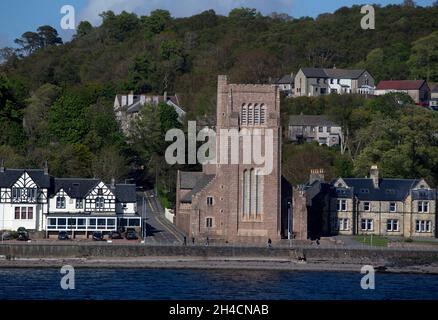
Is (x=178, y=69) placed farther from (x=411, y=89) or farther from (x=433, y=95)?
(x=433, y=95)

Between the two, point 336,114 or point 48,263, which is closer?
point 48,263

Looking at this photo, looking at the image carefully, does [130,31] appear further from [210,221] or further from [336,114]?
[210,221]

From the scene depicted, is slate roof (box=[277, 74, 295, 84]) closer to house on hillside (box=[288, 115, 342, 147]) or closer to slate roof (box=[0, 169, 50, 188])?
house on hillside (box=[288, 115, 342, 147])

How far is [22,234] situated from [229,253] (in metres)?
12.4

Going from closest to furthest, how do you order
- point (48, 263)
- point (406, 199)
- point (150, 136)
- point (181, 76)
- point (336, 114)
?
point (48, 263) → point (406, 199) → point (150, 136) → point (336, 114) → point (181, 76)

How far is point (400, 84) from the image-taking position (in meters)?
120

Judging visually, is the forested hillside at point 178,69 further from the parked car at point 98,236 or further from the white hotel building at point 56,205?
the parked car at point 98,236

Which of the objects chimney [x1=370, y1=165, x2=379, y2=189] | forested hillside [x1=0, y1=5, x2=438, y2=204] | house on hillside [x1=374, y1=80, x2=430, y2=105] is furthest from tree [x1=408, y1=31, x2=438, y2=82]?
chimney [x1=370, y1=165, x2=379, y2=189]

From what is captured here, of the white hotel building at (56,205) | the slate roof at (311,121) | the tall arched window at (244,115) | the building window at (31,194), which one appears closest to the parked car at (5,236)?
the white hotel building at (56,205)

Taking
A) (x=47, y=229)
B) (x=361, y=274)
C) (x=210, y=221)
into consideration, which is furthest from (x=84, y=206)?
(x=361, y=274)

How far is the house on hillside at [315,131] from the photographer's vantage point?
103 metres

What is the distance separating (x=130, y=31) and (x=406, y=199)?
91342 millimetres

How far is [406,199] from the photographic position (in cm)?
7500

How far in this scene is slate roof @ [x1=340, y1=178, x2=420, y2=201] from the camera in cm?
7550
